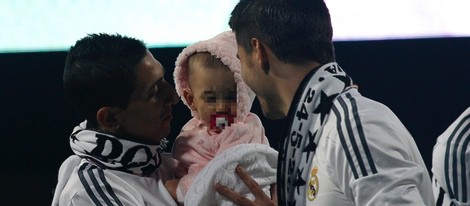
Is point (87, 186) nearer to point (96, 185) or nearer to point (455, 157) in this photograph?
point (96, 185)

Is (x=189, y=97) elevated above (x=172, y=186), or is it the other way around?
(x=189, y=97)

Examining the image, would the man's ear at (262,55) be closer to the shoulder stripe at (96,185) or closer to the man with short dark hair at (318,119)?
the man with short dark hair at (318,119)

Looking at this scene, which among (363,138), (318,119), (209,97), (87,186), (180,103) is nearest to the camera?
(363,138)

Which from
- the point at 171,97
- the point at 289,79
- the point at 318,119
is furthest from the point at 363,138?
the point at 171,97

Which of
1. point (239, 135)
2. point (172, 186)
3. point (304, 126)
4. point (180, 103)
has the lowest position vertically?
point (180, 103)

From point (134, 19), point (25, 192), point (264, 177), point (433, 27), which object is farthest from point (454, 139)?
point (25, 192)

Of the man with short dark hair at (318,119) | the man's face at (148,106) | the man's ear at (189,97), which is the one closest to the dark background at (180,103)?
the man's ear at (189,97)

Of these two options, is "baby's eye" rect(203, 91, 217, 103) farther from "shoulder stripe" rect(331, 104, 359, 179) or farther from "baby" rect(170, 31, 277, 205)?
"shoulder stripe" rect(331, 104, 359, 179)

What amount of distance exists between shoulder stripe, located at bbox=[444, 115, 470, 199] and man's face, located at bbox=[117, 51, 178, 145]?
2.04ft

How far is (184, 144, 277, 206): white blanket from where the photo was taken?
5.56ft

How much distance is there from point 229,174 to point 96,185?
11.1 inches

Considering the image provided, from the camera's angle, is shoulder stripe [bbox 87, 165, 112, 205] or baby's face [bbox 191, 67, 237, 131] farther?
baby's face [bbox 191, 67, 237, 131]

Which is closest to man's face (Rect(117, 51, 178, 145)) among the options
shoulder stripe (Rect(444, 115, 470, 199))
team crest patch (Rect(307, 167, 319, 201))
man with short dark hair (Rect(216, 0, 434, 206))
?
man with short dark hair (Rect(216, 0, 434, 206))

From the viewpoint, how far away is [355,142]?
4.37ft
